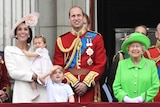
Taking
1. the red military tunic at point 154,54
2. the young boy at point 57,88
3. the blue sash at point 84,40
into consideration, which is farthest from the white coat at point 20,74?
the red military tunic at point 154,54

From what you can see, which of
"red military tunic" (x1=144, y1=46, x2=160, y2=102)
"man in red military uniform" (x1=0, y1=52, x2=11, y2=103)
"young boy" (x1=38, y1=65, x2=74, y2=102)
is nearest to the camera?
"young boy" (x1=38, y1=65, x2=74, y2=102)

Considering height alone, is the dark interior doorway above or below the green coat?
above

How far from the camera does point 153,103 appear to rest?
24.5 ft

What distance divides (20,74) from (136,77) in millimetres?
1386

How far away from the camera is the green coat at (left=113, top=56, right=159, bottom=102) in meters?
7.75

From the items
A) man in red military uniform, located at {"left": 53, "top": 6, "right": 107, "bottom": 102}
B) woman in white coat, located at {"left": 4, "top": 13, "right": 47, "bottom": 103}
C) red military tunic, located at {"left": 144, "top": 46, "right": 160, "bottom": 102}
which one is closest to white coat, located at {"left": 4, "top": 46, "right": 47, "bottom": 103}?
woman in white coat, located at {"left": 4, "top": 13, "right": 47, "bottom": 103}

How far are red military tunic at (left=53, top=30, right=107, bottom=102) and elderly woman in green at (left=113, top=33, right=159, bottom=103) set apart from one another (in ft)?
1.35

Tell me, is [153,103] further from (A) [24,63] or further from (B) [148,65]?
(A) [24,63]

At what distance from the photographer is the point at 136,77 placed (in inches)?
308

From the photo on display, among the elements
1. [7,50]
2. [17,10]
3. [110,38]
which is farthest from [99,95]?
[110,38]

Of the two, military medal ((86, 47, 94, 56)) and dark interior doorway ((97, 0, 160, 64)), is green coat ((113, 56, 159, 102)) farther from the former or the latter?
dark interior doorway ((97, 0, 160, 64))

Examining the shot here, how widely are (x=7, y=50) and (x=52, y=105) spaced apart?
1114 mm

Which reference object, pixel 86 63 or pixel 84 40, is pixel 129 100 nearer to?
pixel 86 63

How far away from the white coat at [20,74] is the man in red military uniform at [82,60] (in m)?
0.37
